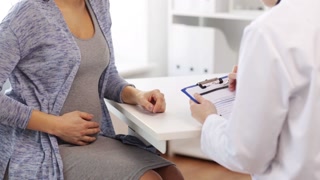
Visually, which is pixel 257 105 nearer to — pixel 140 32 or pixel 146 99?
pixel 146 99

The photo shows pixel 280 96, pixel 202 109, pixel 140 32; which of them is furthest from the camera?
pixel 140 32

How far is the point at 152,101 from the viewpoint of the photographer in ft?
4.65

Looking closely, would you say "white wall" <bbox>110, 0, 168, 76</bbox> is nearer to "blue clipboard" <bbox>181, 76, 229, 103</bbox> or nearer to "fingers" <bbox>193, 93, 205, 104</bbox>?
"blue clipboard" <bbox>181, 76, 229, 103</bbox>

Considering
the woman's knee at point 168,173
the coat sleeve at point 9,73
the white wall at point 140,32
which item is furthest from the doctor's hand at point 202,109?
the white wall at point 140,32

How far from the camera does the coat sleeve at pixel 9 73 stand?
125 cm

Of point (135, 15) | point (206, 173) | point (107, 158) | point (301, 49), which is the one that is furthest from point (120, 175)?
point (135, 15)

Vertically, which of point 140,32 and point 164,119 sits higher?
point 164,119

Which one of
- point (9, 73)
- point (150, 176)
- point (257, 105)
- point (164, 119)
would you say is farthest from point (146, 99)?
point (257, 105)

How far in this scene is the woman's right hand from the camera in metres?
1.32

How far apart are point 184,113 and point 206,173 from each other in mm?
1348

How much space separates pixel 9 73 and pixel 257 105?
0.66 meters

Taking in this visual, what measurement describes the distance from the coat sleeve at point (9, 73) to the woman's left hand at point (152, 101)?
1.04 feet

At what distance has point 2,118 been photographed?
1.29 m

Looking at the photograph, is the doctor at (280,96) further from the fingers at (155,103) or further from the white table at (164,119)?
the fingers at (155,103)
